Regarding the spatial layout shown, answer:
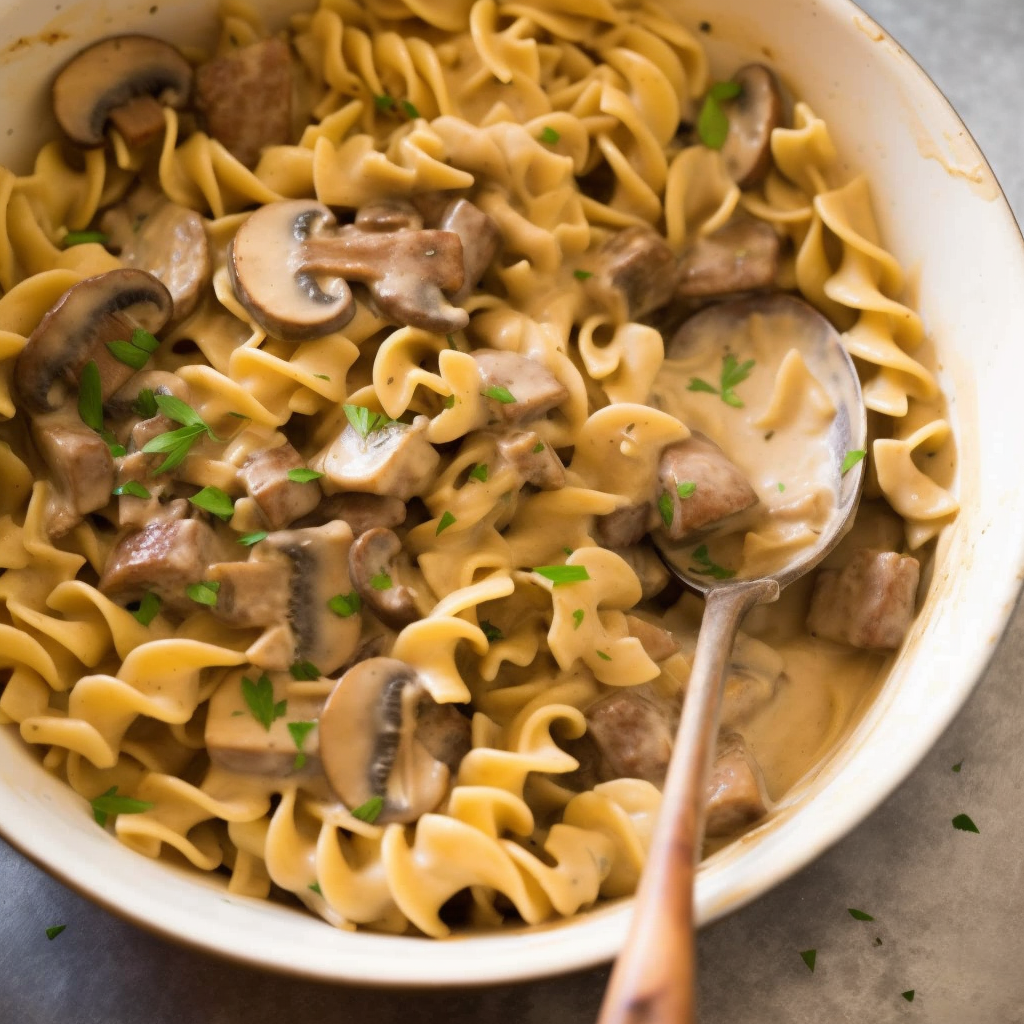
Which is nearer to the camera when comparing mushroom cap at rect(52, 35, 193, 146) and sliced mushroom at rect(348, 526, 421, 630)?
sliced mushroom at rect(348, 526, 421, 630)

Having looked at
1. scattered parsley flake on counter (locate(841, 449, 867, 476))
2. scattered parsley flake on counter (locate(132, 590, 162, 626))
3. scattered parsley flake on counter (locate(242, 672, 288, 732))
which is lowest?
scattered parsley flake on counter (locate(132, 590, 162, 626))

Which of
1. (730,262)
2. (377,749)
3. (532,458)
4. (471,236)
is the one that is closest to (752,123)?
(730,262)

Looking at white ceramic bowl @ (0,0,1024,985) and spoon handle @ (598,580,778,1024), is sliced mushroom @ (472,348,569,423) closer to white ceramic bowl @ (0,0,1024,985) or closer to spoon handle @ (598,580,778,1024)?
spoon handle @ (598,580,778,1024)

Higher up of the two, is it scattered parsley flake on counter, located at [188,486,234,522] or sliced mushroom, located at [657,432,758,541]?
sliced mushroom, located at [657,432,758,541]

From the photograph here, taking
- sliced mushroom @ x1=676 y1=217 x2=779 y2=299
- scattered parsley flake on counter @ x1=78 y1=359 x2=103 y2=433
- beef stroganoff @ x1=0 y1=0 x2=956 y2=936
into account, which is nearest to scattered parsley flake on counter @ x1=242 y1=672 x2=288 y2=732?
beef stroganoff @ x1=0 y1=0 x2=956 y2=936

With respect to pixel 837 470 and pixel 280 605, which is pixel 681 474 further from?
pixel 280 605

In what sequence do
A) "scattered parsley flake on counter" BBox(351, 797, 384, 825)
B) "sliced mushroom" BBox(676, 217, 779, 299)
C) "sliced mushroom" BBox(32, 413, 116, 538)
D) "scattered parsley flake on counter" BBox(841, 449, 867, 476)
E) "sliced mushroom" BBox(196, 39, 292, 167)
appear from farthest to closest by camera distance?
1. "sliced mushroom" BBox(676, 217, 779, 299)
2. "sliced mushroom" BBox(196, 39, 292, 167)
3. "scattered parsley flake on counter" BBox(841, 449, 867, 476)
4. "sliced mushroom" BBox(32, 413, 116, 538)
5. "scattered parsley flake on counter" BBox(351, 797, 384, 825)
